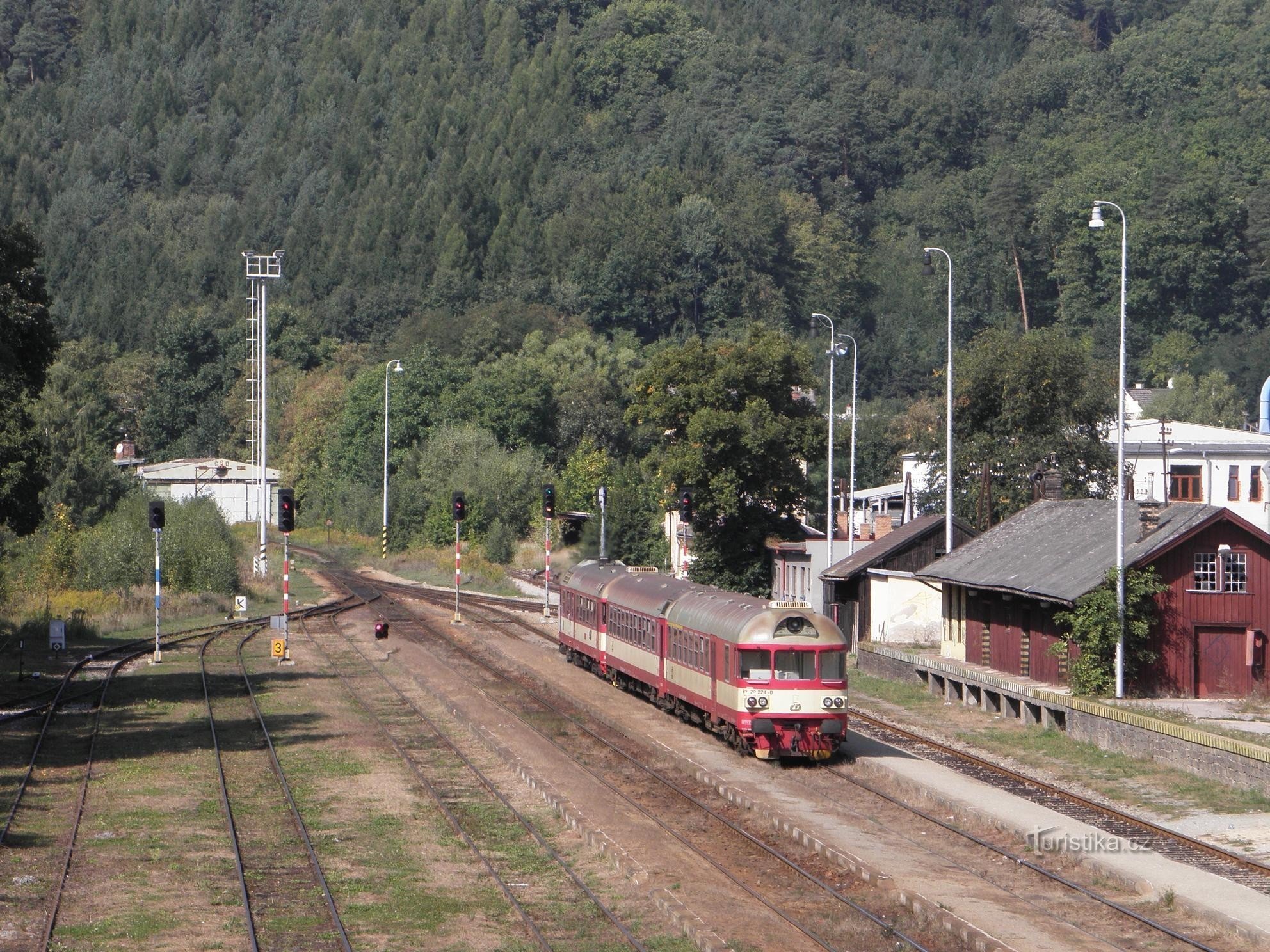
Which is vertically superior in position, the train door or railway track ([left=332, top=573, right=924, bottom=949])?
the train door

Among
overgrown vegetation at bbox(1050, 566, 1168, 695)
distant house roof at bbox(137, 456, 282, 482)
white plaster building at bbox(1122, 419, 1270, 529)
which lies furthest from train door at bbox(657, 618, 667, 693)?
Result: distant house roof at bbox(137, 456, 282, 482)

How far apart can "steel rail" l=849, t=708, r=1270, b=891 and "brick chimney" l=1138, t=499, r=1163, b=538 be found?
7255 mm

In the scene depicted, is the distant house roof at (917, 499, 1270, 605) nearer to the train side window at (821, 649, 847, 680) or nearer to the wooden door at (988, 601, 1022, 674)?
the wooden door at (988, 601, 1022, 674)

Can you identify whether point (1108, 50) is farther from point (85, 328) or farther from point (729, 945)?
point (729, 945)

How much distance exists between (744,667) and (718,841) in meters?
6.81

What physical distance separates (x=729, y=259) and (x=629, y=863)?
127234mm

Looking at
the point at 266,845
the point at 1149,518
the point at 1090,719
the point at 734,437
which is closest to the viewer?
the point at 266,845

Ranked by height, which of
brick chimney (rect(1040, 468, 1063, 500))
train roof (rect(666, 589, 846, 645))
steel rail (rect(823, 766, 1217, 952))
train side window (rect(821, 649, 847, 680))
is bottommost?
steel rail (rect(823, 766, 1217, 952))

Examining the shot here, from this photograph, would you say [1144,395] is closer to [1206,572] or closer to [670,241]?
[670,241]

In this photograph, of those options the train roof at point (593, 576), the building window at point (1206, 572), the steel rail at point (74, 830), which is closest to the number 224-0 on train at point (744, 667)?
the train roof at point (593, 576)

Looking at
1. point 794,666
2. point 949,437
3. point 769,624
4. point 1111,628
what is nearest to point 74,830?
point 769,624

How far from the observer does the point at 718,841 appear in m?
21.7

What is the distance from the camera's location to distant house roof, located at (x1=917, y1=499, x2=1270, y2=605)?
1339 inches

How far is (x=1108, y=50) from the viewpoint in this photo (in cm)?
18700
